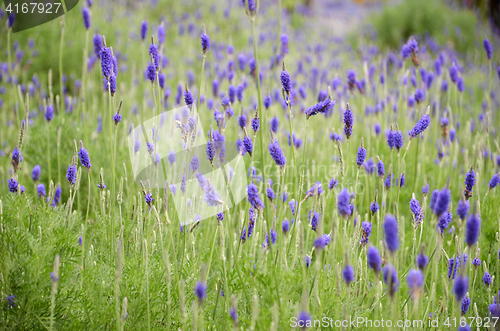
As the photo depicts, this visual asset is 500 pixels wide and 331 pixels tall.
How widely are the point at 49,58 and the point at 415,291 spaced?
4491 millimetres

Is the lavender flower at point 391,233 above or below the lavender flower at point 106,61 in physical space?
below

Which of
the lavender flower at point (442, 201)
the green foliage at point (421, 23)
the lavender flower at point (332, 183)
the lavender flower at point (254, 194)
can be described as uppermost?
the green foliage at point (421, 23)

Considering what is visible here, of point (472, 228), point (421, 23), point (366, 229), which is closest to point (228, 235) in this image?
point (366, 229)

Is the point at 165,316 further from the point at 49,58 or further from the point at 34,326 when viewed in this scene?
the point at 49,58

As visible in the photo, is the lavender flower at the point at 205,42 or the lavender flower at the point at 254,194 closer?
the lavender flower at the point at 254,194

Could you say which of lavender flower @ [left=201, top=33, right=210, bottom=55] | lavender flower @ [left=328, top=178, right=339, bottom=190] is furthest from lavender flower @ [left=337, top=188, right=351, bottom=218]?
lavender flower @ [left=201, top=33, right=210, bottom=55]

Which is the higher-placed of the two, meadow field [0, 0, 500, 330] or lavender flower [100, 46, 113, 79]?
lavender flower [100, 46, 113, 79]

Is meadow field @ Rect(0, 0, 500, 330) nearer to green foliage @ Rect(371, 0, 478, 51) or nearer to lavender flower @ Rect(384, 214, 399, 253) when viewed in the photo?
lavender flower @ Rect(384, 214, 399, 253)

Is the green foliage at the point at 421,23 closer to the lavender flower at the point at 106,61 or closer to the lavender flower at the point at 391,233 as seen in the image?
the lavender flower at the point at 106,61

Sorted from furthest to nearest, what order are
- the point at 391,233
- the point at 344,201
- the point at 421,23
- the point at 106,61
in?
the point at 421,23
the point at 106,61
the point at 344,201
the point at 391,233

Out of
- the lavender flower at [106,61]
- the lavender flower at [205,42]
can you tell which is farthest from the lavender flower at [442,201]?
the lavender flower at [106,61]

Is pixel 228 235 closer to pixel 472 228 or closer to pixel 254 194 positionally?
pixel 254 194

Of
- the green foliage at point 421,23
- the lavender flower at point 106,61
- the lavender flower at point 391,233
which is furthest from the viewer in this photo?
the green foliage at point 421,23

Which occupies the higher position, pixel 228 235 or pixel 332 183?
pixel 332 183
